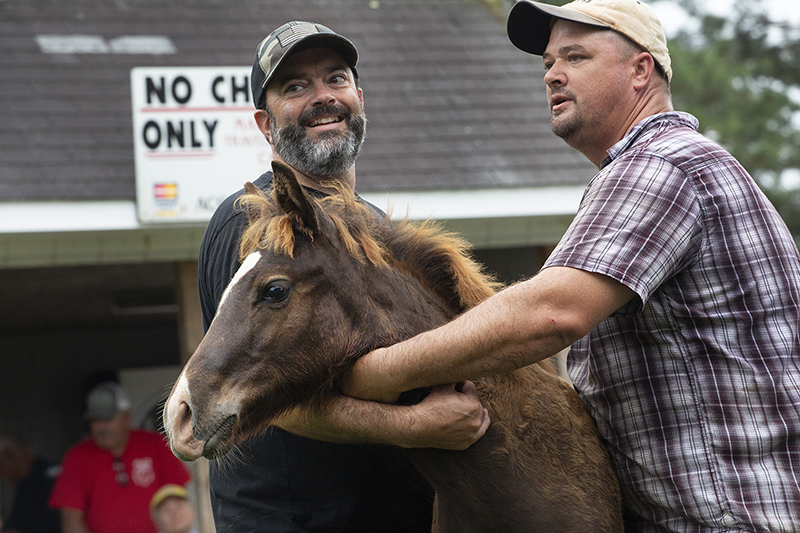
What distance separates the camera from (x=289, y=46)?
2.97 m

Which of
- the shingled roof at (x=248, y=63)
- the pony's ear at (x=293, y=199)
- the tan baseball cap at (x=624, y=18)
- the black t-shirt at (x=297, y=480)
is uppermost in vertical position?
the shingled roof at (x=248, y=63)

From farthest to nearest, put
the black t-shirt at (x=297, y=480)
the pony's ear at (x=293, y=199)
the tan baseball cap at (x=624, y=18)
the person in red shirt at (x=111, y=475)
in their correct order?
the person in red shirt at (x=111, y=475)
the black t-shirt at (x=297, y=480)
the tan baseball cap at (x=624, y=18)
the pony's ear at (x=293, y=199)

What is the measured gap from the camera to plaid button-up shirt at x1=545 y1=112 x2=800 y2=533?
205 cm

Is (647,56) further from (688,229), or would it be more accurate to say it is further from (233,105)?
(233,105)

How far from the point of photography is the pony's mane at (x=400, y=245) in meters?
2.48

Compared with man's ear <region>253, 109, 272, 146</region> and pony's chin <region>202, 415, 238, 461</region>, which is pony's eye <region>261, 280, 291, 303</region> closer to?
pony's chin <region>202, 415, 238, 461</region>

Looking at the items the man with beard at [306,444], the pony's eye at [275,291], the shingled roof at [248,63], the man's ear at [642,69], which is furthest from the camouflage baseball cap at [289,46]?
the shingled roof at [248,63]

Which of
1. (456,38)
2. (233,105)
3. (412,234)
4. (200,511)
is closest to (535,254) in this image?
(456,38)

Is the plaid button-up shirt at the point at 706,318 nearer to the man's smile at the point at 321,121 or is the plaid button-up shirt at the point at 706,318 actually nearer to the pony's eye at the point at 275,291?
the pony's eye at the point at 275,291

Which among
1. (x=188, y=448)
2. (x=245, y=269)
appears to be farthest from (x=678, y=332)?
(x=188, y=448)

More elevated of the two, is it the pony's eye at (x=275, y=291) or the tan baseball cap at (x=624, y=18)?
the tan baseball cap at (x=624, y=18)

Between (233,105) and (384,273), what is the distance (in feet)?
14.6

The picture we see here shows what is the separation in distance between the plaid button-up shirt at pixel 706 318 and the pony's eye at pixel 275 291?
29.5 inches

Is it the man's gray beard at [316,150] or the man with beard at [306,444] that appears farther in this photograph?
the man's gray beard at [316,150]
